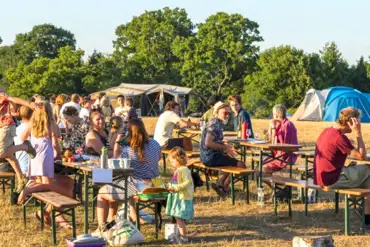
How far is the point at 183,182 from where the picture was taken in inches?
287

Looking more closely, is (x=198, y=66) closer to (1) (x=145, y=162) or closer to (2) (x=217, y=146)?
(2) (x=217, y=146)

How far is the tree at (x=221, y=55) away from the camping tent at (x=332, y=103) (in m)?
21.1

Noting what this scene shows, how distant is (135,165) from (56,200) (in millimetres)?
1012

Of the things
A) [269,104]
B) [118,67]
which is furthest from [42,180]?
[118,67]

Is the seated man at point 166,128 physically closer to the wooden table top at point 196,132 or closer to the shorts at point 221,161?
the wooden table top at point 196,132

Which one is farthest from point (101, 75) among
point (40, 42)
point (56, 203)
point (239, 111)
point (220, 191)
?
point (56, 203)

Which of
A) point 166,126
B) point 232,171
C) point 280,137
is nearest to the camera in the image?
point 232,171

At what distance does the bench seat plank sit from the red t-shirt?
2.85 m

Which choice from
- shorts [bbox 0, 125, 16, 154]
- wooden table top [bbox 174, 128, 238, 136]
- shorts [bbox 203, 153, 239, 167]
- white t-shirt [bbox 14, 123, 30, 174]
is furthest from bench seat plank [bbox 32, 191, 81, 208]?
wooden table top [bbox 174, 128, 238, 136]

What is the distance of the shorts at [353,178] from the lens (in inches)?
311

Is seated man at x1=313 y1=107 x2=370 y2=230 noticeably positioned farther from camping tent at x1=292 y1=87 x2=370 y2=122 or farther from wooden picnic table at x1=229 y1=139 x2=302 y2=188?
camping tent at x1=292 y1=87 x2=370 y2=122

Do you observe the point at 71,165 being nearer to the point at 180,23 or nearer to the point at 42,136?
the point at 42,136

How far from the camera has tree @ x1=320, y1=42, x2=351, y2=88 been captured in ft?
164

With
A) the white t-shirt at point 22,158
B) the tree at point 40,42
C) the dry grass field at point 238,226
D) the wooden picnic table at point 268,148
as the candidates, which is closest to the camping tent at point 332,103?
the wooden picnic table at point 268,148
